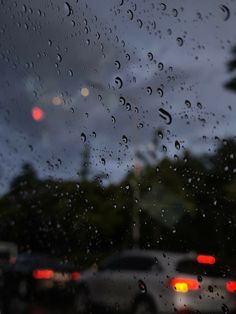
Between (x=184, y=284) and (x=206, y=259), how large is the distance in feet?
0.62

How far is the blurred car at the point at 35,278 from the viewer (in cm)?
348

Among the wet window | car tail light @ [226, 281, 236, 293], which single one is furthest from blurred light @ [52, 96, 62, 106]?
car tail light @ [226, 281, 236, 293]

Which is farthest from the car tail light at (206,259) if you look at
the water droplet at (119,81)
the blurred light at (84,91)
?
the blurred light at (84,91)

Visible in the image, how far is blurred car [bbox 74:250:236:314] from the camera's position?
2293mm

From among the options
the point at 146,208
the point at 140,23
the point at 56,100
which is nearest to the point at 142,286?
the point at 146,208

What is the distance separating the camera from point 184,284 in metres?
2.45

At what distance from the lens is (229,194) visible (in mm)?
2291

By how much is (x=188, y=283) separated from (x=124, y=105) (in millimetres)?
910

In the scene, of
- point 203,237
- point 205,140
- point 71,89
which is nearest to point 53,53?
point 71,89

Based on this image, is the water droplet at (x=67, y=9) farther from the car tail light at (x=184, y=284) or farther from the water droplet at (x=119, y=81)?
the car tail light at (x=184, y=284)

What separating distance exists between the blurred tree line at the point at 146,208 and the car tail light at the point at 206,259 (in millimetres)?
23

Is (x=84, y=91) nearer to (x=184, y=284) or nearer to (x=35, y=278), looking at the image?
(x=184, y=284)

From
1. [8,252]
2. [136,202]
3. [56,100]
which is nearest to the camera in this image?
[136,202]

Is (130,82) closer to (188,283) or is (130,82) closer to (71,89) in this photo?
(71,89)
